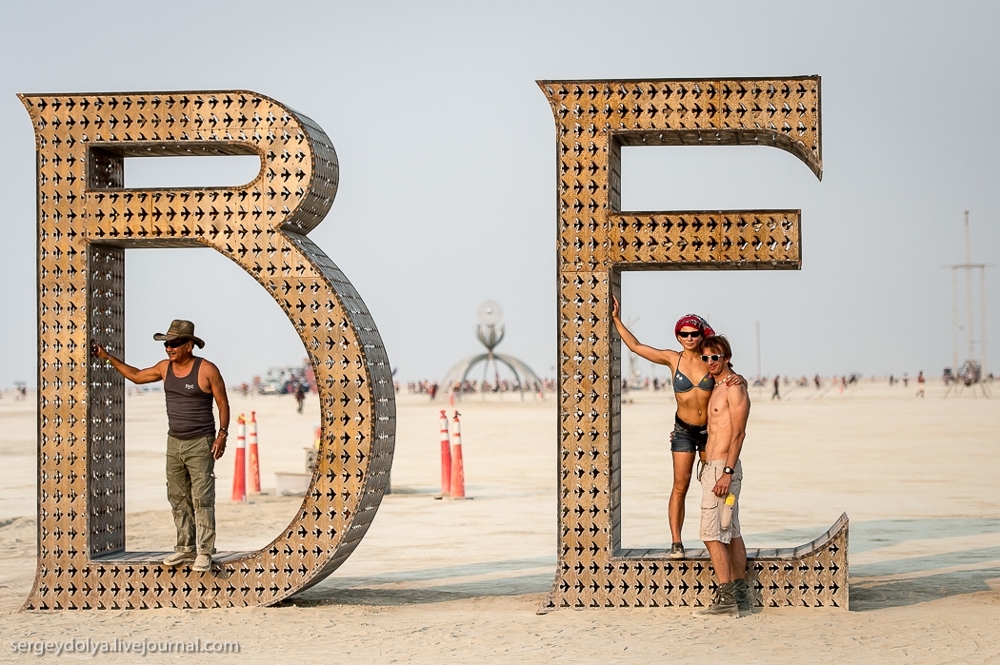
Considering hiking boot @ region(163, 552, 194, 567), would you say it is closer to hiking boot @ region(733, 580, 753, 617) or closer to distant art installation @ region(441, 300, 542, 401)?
Answer: hiking boot @ region(733, 580, 753, 617)

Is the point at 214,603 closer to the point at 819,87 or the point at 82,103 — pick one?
the point at 82,103

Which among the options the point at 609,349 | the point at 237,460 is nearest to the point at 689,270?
the point at 609,349

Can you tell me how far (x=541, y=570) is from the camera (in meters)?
12.9

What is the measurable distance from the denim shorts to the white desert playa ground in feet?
3.91

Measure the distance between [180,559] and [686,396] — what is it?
158 inches

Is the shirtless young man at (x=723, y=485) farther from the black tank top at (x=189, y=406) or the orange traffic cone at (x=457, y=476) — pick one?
the orange traffic cone at (x=457, y=476)

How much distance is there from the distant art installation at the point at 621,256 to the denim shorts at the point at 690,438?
52cm

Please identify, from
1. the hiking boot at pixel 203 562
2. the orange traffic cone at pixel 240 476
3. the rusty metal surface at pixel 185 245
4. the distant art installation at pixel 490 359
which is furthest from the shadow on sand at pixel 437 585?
the distant art installation at pixel 490 359

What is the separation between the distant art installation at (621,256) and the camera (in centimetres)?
1059

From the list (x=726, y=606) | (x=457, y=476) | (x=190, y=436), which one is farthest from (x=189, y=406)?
(x=457, y=476)

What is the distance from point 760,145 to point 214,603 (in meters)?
5.51

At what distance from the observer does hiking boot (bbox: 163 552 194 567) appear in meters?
10.9

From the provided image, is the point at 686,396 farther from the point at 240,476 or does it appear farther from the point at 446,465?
the point at 240,476

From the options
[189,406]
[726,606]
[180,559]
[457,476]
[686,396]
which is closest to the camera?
[726,606]
